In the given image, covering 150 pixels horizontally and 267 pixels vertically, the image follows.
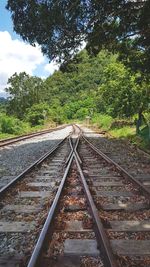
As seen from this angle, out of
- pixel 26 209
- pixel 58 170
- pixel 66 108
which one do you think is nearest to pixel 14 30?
pixel 58 170

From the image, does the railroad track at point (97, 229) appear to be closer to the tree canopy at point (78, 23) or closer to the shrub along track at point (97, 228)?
the shrub along track at point (97, 228)

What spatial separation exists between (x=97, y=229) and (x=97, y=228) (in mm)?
21

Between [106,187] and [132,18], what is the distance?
303 inches

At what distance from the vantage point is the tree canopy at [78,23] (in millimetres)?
12648

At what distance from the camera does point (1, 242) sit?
4.79 meters

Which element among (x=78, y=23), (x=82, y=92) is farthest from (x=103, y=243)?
(x=82, y=92)

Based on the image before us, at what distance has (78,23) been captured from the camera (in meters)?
13.7

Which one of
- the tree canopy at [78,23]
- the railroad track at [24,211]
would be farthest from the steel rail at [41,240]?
the tree canopy at [78,23]

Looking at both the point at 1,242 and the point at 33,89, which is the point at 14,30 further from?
the point at 33,89

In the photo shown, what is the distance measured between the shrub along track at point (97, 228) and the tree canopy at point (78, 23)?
707cm

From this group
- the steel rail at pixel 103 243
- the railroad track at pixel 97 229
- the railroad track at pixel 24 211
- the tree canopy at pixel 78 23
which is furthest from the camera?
the tree canopy at pixel 78 23

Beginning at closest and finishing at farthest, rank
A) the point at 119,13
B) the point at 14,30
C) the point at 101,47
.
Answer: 1. the point at 119,13
2. the point at 14,30
3. the point at 101,47

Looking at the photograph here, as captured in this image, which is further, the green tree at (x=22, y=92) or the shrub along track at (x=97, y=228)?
the green tree at (x=22, y=92)

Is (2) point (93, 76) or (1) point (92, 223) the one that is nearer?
(1) point (92, 223)
